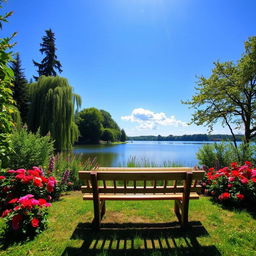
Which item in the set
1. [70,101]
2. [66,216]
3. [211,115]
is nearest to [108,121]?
Answer: [70,101]

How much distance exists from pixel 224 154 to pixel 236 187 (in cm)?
308

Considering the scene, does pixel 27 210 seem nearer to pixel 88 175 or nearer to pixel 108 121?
pixel 88 175

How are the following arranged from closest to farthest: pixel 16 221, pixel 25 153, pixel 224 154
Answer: pixel 16 221 → pixel 25 153 → pixel 224 154

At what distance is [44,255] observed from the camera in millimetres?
1951

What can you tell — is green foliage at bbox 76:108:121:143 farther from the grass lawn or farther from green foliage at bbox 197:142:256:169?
the grass lawn

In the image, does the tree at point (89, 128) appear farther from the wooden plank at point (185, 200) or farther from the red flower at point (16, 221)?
the wooden plank at point (185, 200)

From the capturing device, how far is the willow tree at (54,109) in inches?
464

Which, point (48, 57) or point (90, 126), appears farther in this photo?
point (90, 126)

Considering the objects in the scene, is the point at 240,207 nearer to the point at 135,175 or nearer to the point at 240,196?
the point at 240,196

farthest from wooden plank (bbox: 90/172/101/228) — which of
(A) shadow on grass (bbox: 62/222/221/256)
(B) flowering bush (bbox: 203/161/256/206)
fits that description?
(B) flowering bush (bbox: 203/161/256/206)

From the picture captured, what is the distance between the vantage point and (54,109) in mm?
11742

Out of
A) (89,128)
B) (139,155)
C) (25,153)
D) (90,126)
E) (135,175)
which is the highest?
(90,126)

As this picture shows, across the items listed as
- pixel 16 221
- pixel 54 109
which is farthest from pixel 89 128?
pixel 16 221

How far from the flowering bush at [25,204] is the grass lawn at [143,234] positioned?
0.19 m
